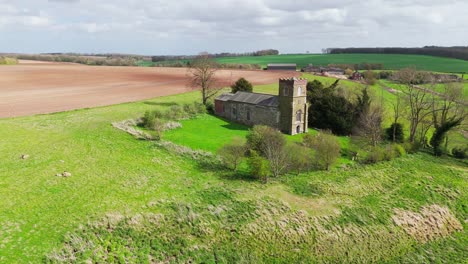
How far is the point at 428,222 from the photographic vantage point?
90.7 feet

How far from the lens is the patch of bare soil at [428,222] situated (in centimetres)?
2629

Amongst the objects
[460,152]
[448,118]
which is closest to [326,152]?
[460,152]

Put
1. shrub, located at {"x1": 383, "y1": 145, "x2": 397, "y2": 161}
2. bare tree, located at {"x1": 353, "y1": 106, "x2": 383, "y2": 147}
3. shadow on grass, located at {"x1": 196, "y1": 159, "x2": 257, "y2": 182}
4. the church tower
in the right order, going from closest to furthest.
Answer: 1. shadow on grass, located at {"x1": 196, "y1": 159, "x2": 257, "y2": 182}
2. shrub, located at {"x1": 383, "y1": 145, "x2": 397, "y2": 161}
3. bare tree, located at {"x1": 353, "y1": 106, "x2": 383, "y2": 147}
4. the church tower

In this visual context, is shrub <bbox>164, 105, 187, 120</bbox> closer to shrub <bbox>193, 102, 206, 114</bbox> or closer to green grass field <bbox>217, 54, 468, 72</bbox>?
shrub <bbox>193, 102, 206, 114</bbox>

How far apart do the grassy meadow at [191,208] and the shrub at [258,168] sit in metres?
0.84

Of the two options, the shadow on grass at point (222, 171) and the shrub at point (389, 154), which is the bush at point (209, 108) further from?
the shrub at point (389, 154)

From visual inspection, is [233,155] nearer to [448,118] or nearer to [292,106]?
[292,106]

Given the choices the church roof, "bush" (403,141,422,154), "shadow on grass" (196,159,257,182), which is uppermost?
the church roof

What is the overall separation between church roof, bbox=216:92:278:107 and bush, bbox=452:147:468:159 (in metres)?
25.2

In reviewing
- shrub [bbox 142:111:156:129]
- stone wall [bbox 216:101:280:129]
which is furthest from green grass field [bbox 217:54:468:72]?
shrub [bbox 142:111:156:129]

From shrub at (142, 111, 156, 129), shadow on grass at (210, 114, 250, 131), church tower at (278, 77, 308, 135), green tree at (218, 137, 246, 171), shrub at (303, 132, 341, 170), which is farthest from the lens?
shadow on grass at (210, 114, 250, 131)

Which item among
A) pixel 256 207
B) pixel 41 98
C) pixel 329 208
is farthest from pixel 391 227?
pixel 41 98

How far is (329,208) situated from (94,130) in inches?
1037

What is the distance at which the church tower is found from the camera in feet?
142
